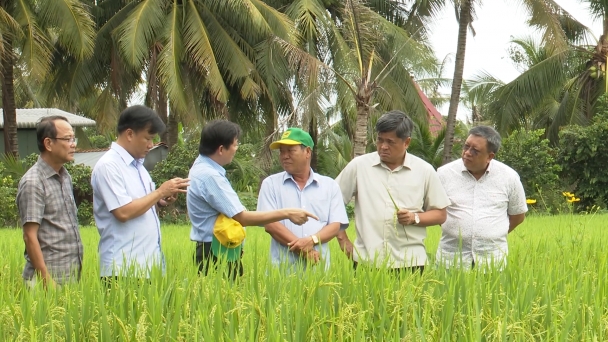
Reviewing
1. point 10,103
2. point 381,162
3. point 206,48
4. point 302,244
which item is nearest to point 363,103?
point 206,48

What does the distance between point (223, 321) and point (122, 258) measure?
1.19m

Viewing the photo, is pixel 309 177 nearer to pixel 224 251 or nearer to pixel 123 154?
pixel 224 251

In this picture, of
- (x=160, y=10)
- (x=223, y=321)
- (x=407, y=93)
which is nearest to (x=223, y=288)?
(x=223, y=321)

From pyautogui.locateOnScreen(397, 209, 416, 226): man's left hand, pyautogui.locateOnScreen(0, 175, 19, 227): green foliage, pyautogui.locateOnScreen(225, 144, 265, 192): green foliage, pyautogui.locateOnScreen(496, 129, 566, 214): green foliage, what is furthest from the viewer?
pyautogui.locateOnScreen(225, 144, 265, 192): green foliage

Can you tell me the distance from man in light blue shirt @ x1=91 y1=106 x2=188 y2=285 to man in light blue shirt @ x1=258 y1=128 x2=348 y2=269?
50cm

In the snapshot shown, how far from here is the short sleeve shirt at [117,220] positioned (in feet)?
12.2

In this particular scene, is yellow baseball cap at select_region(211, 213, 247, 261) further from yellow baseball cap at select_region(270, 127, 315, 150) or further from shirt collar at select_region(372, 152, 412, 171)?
shirt collar at select_region(372, 152, 412, 171)

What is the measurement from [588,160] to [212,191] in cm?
1690

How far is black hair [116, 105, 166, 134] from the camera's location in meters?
3.78

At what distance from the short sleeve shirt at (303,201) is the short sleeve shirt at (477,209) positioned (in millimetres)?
677

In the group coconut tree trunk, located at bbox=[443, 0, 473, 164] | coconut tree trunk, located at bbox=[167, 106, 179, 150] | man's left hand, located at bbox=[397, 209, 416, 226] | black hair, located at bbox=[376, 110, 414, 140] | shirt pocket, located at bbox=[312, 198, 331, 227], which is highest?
coconut tree trunk, located at bbox=[443, 0, 473, 164]

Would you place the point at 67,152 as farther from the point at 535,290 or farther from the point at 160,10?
the point at 160,10

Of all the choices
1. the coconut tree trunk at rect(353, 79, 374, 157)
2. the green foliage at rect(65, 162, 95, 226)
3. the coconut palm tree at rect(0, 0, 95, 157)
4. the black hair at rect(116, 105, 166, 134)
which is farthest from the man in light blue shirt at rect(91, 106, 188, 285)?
the green foliage at rect(65, 162, 95, 226)

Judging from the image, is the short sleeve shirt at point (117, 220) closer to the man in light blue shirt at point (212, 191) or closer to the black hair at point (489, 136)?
the man in light blue shirt at point (212, 191)
